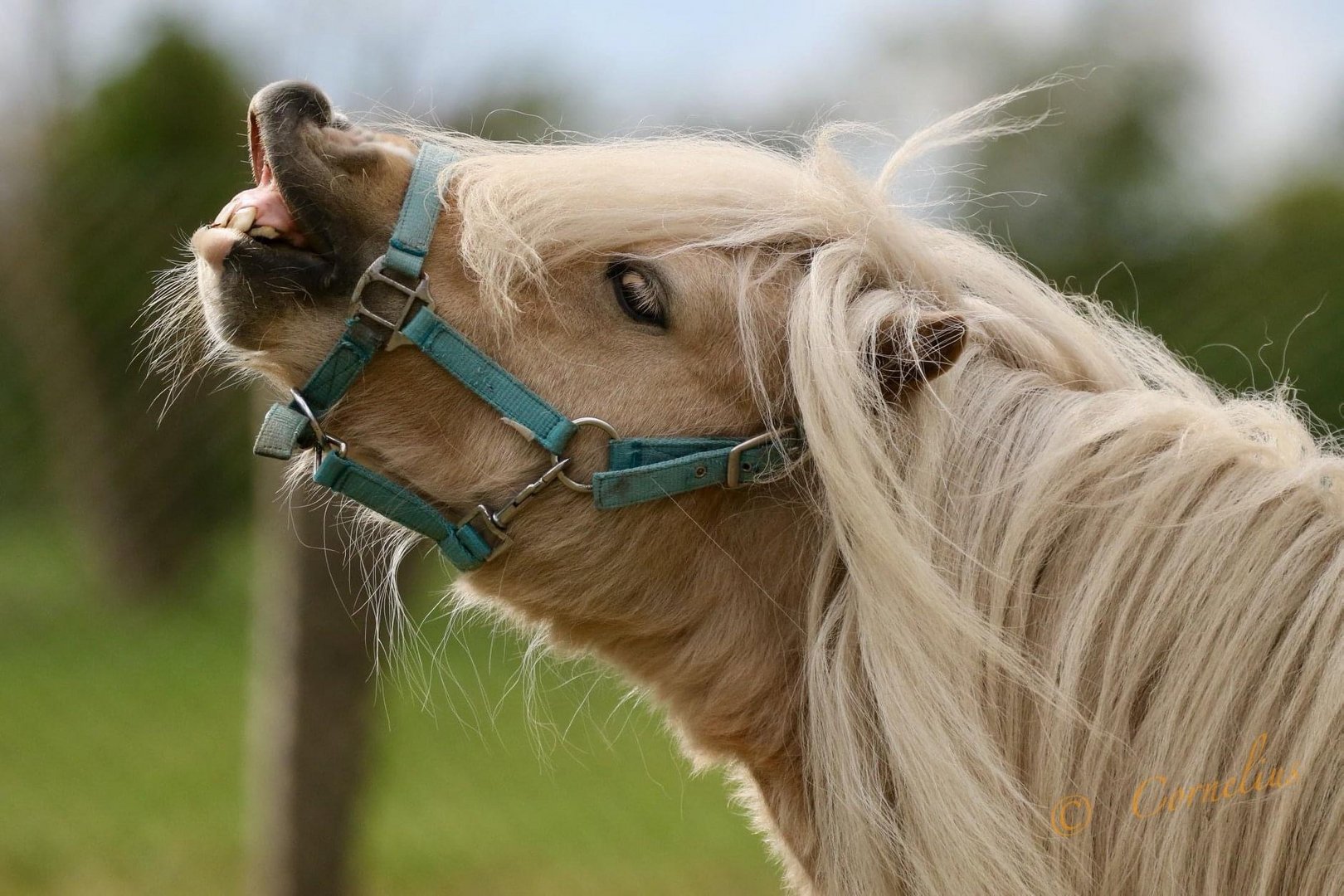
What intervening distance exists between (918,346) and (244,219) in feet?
3.71

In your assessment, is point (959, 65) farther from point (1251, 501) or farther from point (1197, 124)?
point (1251, 501)

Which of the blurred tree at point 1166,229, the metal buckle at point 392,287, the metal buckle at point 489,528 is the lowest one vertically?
the blurred tree at point 1166,229

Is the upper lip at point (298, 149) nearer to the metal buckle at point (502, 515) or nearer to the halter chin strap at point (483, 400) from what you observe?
the halter chin strap at point (483, 400)

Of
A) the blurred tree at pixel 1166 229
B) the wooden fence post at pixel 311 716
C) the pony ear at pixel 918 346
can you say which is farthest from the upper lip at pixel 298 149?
the wooden fence post at pixel 311 716

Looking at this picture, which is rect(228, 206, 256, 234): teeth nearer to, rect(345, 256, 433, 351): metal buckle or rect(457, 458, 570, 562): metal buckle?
rect(345, 256, 433, 351): metal buckle

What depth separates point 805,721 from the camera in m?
2.02

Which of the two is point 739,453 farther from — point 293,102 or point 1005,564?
point 293,102

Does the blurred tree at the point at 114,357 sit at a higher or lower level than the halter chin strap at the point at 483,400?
lower

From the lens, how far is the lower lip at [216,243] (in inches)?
75.8

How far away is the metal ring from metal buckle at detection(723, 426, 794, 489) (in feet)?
0.64

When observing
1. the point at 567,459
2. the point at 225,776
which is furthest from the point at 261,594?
the point at 567,459

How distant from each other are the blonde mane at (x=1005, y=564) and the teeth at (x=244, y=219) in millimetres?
349

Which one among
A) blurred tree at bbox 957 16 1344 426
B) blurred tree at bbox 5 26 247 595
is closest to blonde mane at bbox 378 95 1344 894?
blurred tree at bbox 957 16 1344 426

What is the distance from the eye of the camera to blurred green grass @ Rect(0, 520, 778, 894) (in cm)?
552
